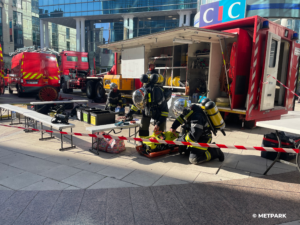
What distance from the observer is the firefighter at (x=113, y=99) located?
8070 mm

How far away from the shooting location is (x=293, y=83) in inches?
314

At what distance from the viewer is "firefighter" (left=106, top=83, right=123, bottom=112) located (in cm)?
807

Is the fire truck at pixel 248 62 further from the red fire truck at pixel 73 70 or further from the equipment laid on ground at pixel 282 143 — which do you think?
the red fire truck at pixel 73 70

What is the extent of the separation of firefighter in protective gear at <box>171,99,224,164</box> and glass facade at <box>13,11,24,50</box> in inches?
1723

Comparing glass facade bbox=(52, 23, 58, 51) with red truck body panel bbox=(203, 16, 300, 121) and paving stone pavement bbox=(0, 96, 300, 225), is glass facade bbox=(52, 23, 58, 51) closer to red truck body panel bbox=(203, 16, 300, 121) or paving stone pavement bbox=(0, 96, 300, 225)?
red truck body panel bbox=(203, 16, 300, 121)

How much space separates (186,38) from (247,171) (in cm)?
460

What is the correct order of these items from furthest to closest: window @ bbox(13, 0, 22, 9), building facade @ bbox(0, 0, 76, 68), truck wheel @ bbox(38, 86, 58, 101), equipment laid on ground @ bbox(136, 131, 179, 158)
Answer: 1. window @ bbox(13, 0, 22, 9)
2. building facade @ bbox(0, 0, 76, 68)
3. truck wheel @ bbox(38, 86, 58, 101)
4. equipment laid on ground @ bbox(136, 131, 179, 158)

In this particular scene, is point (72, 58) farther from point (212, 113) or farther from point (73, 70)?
point (212, 113)

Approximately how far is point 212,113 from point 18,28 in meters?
45.2

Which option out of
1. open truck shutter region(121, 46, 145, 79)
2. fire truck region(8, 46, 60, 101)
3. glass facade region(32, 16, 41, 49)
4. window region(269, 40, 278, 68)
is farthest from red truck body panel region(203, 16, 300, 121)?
glass facade region(32, 16, 41, 49)

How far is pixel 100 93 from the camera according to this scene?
41.1 ft

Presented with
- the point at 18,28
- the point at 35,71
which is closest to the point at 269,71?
the point at 35,71

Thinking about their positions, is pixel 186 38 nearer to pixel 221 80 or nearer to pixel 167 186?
pixel 221 80

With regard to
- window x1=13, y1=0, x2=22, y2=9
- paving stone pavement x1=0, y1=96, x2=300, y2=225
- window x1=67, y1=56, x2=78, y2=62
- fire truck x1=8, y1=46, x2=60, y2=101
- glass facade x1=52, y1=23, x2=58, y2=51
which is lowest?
paving stone pavement x1=0, y1=96, x2=300, y2=225
